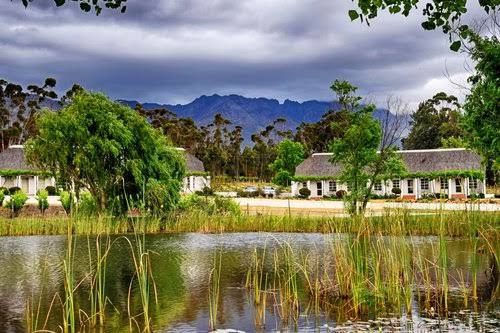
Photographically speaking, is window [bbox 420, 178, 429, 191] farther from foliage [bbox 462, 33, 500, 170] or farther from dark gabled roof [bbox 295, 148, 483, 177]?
foliage [bbox 462, 33, 500, 170]

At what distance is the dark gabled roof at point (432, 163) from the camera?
177 ft

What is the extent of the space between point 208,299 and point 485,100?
1042 cm

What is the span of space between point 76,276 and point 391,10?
385 inches

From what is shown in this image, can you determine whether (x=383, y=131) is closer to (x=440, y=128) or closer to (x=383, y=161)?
(x=383, y=161)

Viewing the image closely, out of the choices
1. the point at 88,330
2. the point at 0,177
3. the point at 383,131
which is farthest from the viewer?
the point at 0,177

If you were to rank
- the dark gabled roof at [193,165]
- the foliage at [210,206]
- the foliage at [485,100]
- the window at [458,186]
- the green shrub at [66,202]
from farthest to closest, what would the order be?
the dark gabled roof at [193,165], the window at [458,186], the green shrub at [66,202], the foliage at [210,206], the foliage at [485,100]

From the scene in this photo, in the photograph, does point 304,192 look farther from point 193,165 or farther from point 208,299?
point 208,299

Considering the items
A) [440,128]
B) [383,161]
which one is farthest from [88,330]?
[440,128]

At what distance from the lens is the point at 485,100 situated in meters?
16.5

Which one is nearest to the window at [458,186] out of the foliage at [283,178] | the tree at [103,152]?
the foliage at [283,178]

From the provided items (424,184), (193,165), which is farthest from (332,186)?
(193,165)

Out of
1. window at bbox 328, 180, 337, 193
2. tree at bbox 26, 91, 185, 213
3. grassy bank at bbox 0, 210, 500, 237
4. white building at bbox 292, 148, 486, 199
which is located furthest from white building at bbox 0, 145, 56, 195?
grassy bank at bbox 0, 210, 500, 237

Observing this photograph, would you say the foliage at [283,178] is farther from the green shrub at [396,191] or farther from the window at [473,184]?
the window at [473,184]

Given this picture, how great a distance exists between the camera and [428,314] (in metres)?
8.63
